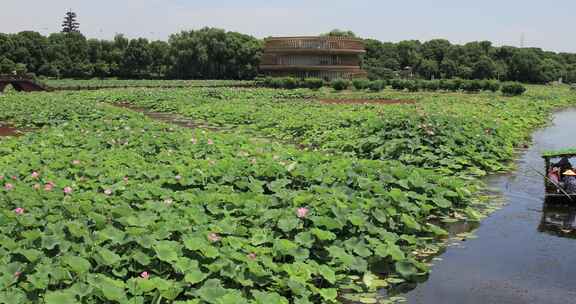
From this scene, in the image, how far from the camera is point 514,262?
7176 mm

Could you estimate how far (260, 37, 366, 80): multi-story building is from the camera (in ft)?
200

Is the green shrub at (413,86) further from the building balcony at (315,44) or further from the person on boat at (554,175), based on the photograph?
the person on boat at (554,175)

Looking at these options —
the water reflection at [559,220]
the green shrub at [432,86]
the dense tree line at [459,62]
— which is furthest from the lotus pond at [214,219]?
the dense tree line at [459,62]

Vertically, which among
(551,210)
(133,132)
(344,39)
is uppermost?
(344,39)

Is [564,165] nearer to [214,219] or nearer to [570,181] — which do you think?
[570,181]

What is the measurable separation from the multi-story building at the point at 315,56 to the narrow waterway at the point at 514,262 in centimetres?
5170

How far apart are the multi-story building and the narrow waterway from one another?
51.7 metres

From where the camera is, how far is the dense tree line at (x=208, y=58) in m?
77.8

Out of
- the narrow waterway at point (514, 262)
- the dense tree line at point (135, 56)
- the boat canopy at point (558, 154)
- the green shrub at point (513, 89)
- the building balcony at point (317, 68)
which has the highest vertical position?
the dense tree line at point (135, 56)

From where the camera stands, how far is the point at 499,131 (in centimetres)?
1666

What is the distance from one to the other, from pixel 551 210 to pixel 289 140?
9397mm

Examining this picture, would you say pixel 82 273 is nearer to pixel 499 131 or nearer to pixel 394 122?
pixel 394 122

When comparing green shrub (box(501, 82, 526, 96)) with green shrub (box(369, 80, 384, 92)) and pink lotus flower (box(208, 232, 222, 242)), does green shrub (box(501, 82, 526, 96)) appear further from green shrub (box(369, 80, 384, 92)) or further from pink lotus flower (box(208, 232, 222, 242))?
pink lotus flower (box(208, 232, 222, 242))

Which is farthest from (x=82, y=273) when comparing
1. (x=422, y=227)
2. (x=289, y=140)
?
(x=289, y=140)
